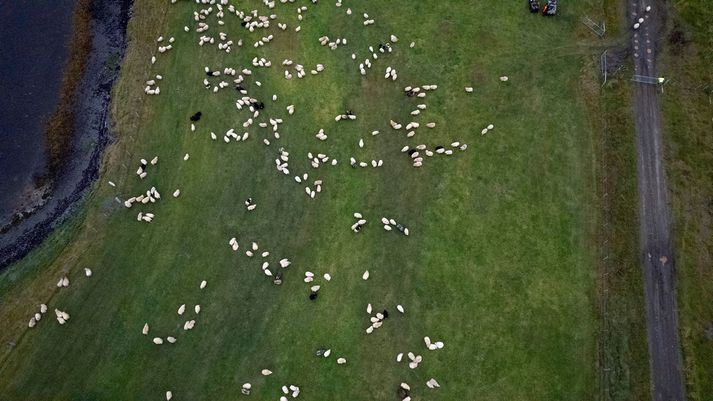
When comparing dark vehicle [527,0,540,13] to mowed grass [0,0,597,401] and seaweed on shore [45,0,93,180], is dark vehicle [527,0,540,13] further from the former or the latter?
seaweed on shore [45,0,93,180]

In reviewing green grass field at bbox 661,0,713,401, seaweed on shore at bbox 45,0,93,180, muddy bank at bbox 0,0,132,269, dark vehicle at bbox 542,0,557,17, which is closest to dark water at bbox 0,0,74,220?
seaweed on shore at bbox 45,0,93,180

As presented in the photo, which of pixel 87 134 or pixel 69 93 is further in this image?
pixel 69 93

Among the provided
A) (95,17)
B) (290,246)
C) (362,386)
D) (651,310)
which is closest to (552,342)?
(651,310)

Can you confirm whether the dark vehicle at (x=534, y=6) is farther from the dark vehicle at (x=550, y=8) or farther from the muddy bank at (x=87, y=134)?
the muddy bank at (x=87, y=134)

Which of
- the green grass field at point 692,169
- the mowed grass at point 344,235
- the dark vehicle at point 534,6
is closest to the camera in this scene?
the green grass field at point 692,169

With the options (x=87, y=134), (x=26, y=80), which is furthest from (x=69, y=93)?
(x=87, y=134)

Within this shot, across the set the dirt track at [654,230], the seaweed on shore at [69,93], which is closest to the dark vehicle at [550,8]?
the dirt track at [654,230]

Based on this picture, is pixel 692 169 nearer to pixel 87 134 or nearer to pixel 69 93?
pixel 87 134
